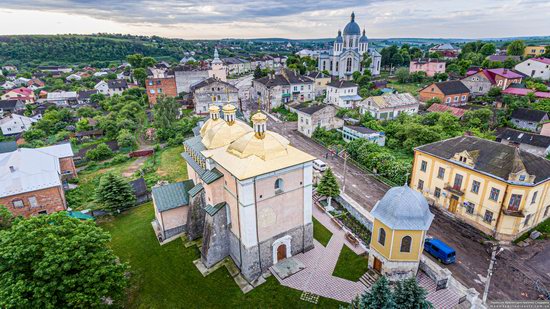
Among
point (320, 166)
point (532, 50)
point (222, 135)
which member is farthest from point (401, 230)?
point (532, 50)

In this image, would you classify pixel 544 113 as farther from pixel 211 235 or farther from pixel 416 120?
pixel 211 235

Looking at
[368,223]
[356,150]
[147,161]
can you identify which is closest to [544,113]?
[356,150]

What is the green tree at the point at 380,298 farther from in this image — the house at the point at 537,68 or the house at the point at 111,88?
the house at the point at 111,88

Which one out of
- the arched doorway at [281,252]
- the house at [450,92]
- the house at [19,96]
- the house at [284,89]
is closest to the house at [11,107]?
the house at [19,96]

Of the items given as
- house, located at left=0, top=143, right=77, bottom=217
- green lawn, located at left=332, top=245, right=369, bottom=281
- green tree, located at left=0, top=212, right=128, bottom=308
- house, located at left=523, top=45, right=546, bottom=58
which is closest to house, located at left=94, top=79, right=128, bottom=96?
house, located at left=0, top=143, right=77, bottom=217

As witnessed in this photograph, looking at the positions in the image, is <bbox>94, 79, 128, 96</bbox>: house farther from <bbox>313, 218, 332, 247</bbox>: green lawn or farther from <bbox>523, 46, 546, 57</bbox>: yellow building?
<bbox>523, 46, 546, 57</bbox>: yellow building

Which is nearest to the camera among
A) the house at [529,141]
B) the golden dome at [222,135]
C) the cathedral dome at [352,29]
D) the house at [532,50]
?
the golden dome at [222,135]

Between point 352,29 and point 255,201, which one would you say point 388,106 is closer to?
point 255,201
